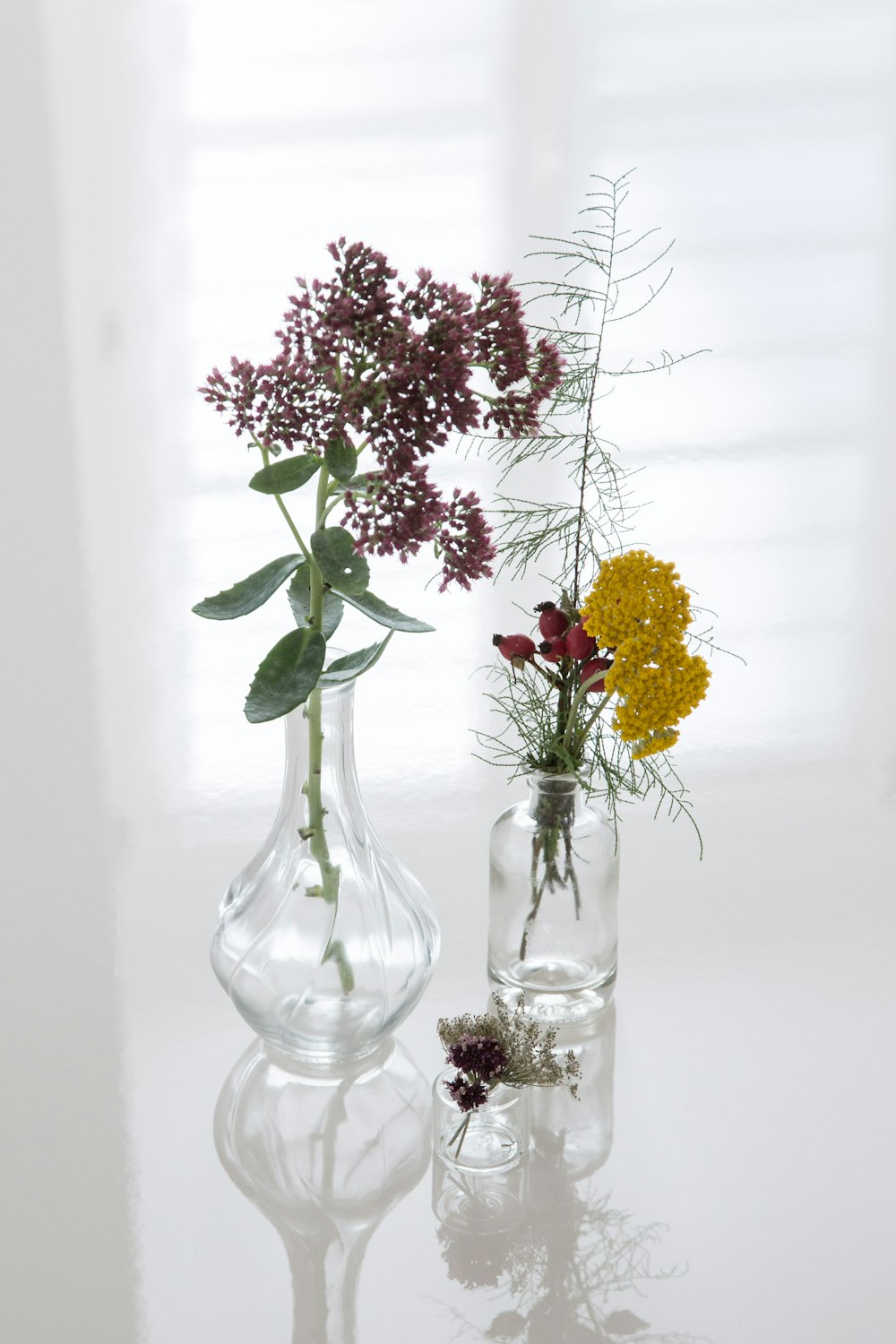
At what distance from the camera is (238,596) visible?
951 mm

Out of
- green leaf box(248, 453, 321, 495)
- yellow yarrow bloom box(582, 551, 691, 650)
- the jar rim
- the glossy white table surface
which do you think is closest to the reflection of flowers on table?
the glossy white table surface

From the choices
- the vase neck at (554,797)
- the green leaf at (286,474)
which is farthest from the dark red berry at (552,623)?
Answer: the green leaf at (286,474)

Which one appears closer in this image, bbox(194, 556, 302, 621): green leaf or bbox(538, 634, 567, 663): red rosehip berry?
bbox(194, 556, 302, 621): green leaf

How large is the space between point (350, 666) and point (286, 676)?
2.8 inches

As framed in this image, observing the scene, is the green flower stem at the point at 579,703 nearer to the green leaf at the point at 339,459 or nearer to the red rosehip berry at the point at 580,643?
the red rosehip berry at the point at 580,643

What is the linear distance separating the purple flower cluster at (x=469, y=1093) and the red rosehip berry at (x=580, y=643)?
0.28m

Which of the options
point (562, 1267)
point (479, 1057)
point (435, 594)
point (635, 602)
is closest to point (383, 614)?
point (635, 602)

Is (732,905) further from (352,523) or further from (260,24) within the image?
(260,24)

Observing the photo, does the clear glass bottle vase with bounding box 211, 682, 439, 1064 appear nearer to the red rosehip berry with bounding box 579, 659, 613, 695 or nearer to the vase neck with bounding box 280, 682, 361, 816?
the vase neck with bounding box 280, 682, 361, 816

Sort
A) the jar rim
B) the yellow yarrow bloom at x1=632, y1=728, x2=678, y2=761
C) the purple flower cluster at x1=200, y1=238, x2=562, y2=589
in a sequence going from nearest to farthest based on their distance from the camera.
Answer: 1. the purple flower cluster at x1=200, y1=238, x2=562, y2=589
2. the yellow yarrow bloom at x1=632, y1=728, x2=678, y2=761
3. the jar rim

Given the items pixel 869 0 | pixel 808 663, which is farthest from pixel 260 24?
pixel 808 663

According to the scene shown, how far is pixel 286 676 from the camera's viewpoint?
3.04ft

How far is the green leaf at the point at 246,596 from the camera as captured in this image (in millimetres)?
944

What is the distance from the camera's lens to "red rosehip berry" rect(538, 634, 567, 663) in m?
1.05
